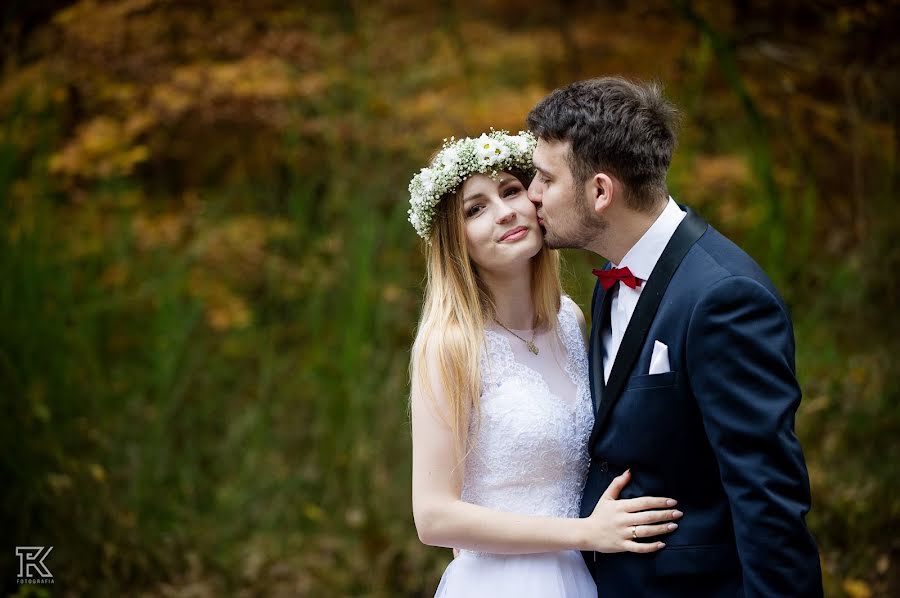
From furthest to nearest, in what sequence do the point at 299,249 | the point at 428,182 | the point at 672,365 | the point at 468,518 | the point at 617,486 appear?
1. the point at 299,249
2. the point at 428,182
3. the point at 468,518
4. the point at 617,486
5. the point at 672,365

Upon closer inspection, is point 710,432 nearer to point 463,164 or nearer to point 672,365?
point 672,365

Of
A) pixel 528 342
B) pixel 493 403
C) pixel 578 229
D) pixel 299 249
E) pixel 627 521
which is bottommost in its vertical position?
pixel 627 521

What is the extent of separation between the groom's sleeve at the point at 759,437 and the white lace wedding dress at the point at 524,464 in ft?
1.90

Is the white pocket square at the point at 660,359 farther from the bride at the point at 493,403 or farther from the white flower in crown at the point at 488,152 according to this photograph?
the white flower in crown at the point at 488,152

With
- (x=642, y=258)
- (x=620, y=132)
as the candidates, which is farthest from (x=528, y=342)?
(x=620, y=132)

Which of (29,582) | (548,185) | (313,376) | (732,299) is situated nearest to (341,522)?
(313,376)

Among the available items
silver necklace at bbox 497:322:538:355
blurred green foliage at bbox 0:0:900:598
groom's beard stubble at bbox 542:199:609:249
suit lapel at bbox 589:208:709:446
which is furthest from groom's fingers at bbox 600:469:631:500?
blurred green foliage at bbox 0:0:900:598

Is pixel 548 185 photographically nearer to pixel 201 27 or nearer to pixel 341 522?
pixel 341 522

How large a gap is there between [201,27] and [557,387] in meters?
4.24

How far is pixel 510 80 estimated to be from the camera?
695cm

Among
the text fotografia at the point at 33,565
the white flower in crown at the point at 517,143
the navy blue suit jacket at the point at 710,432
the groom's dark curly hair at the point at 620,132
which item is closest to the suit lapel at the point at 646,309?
the navy blue suit jacket at the point at 710,432

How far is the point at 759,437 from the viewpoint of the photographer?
6.87ft

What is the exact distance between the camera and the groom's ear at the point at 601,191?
8.07 feet

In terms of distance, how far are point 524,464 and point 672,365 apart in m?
0.60
